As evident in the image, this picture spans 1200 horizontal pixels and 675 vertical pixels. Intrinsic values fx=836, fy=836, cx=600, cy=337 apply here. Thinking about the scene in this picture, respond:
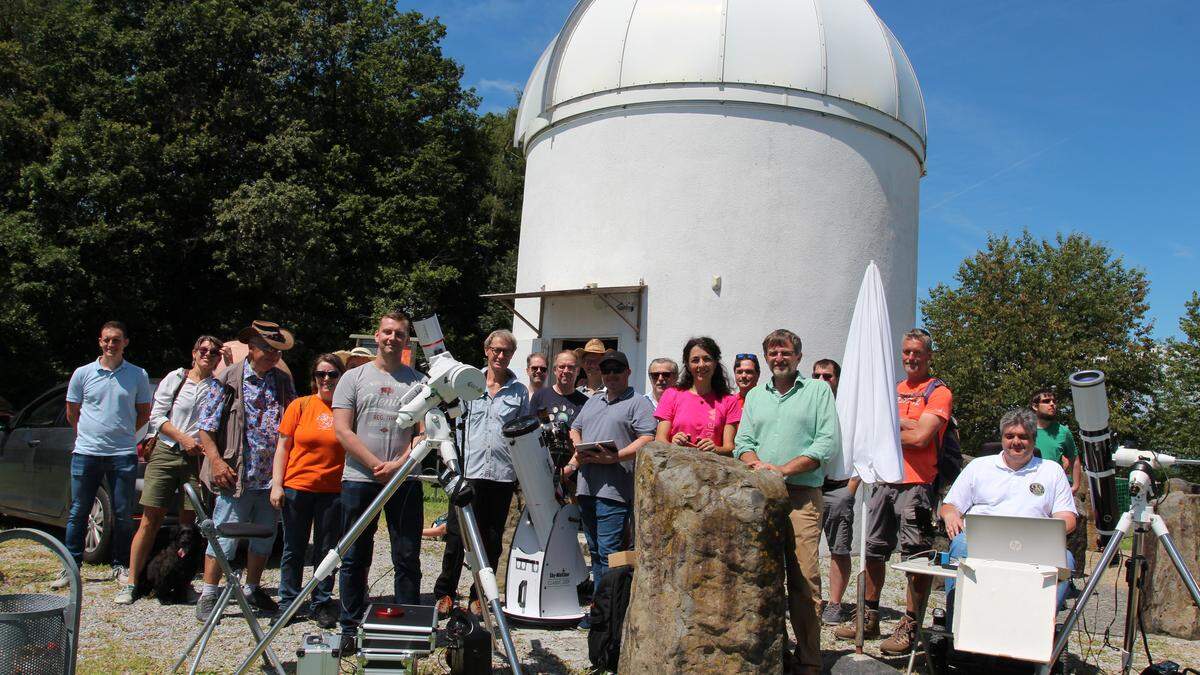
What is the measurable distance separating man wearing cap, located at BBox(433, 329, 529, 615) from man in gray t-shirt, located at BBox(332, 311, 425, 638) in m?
0.48

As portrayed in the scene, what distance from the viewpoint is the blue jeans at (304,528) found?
5255mm

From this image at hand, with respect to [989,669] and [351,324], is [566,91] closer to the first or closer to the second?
[989,669]

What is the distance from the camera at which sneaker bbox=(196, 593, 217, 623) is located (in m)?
5.18

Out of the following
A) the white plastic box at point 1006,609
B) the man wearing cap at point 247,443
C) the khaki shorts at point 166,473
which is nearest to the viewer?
the white plastic box at point 1006,609

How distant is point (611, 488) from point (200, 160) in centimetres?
1741

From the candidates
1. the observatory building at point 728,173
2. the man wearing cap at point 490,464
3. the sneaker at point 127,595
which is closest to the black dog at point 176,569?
the sneaker at point 127,595

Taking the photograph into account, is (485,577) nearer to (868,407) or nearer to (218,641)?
(218,641)

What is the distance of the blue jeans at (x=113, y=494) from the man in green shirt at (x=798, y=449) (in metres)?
4.63

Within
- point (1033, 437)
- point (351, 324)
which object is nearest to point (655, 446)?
point (1033, 437)

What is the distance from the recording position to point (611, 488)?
5293mm

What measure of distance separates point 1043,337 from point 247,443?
2571cm

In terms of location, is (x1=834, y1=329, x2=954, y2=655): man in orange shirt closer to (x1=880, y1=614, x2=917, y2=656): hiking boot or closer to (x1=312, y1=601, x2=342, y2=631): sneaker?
(x1=880, y1=614, x2=917, y2=656): hiking boot

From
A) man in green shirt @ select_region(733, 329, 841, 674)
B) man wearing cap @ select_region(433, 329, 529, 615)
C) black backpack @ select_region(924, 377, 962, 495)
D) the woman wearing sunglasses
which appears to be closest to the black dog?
the woman wearing sunglasses

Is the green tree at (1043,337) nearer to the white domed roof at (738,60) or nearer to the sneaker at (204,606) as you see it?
the white domed roof at (738,60)
